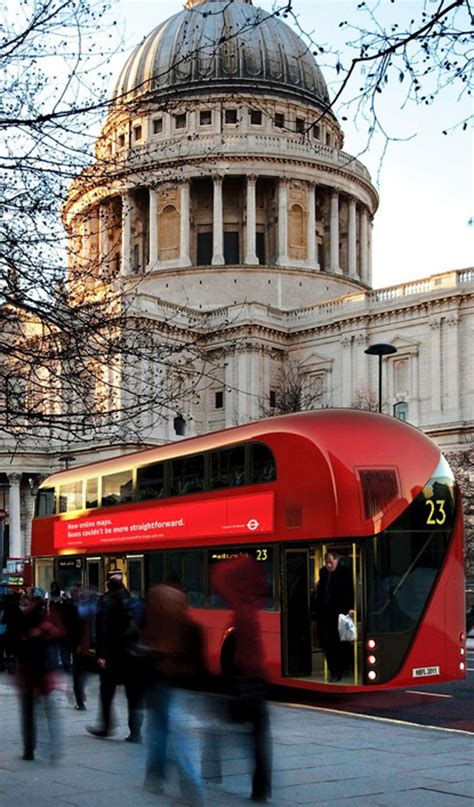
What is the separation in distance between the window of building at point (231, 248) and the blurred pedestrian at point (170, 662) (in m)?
75.6

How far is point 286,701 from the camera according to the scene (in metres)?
18.2

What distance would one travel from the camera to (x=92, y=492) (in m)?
23.7

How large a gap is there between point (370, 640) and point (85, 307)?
5662mm

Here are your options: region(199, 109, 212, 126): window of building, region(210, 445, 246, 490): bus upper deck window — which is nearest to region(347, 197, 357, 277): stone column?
region(199, 109, 212, 126): window of building

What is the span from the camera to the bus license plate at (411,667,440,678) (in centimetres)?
1594

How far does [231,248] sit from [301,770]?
7581cm

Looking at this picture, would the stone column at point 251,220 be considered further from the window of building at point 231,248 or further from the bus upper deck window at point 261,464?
the bus upper deck window at point 261,464

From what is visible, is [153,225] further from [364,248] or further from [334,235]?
[364,248]

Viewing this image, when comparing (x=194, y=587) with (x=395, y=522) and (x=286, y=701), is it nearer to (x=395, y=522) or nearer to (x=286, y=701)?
(x=286, y=701)

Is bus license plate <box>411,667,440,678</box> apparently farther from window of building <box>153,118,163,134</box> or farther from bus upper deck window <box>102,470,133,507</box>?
window of building <box>153,118,163,134</box>

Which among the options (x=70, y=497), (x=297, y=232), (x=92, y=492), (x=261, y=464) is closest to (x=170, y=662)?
(x=261, y=464)

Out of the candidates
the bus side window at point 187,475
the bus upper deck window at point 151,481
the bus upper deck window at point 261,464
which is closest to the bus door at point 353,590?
the bus upper deck window at point 261,464

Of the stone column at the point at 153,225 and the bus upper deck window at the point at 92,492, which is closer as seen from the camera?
the bus upper deck window at the point at 92,492

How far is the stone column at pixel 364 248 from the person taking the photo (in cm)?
9169
